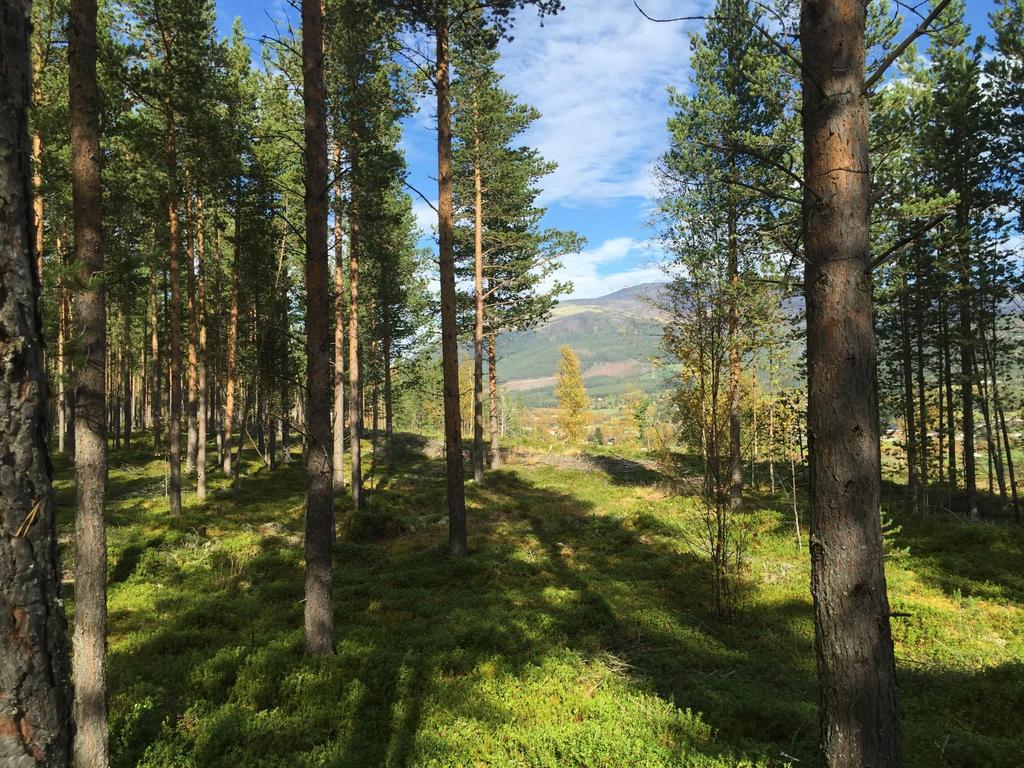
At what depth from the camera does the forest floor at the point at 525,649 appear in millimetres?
5238

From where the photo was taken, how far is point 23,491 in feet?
4.79

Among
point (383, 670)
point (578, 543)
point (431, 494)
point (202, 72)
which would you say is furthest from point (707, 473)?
point (202, 72)

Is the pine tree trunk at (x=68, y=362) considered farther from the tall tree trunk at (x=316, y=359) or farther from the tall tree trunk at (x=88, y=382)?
the tall tree trunk at (x=316, y=359)

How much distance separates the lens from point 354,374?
63.8 feet

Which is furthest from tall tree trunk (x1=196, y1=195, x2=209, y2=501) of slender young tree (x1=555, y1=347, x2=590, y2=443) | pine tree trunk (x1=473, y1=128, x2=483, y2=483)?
slender young tree (x1=555, y1=347, x2=590, y2=443)

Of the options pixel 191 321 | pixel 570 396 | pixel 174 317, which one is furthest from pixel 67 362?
pixel 570 396

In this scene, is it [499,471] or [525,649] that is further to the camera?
[499,471]

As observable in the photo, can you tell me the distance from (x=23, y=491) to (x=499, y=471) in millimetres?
24135

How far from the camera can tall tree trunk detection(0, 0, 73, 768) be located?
54.7 inches

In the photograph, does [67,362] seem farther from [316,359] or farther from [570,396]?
[570,396]

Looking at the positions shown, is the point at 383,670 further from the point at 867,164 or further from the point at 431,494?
the point at 431,494

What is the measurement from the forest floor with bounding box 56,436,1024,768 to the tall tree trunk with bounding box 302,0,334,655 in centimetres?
73

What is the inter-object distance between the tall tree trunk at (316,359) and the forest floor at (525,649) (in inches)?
28.7

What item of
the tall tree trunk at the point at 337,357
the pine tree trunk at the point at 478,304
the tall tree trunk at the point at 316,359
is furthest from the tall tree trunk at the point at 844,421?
the pine tree trunk at the point at 478,304
